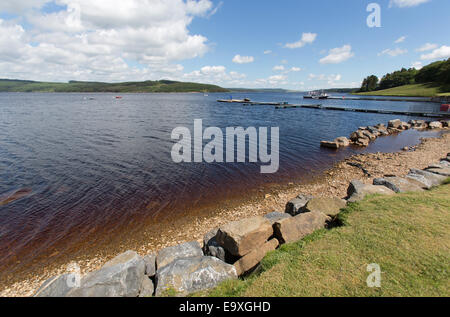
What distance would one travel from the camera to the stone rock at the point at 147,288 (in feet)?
18.5

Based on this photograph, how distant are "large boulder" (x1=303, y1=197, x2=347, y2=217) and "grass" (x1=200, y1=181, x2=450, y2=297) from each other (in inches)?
41.5

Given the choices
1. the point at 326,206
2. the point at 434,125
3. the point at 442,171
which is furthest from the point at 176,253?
the point at 434,125

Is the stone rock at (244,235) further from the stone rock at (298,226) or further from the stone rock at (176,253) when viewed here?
the stone rock at (176,253)

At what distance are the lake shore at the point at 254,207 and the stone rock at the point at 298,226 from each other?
3934 millimetres

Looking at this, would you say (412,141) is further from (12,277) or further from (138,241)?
(12,277)

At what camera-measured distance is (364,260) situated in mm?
5320

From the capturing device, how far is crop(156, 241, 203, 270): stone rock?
6820 mm

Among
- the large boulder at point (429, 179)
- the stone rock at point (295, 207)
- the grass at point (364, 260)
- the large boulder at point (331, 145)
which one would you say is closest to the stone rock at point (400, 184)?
the large boulder at point (429, 179)

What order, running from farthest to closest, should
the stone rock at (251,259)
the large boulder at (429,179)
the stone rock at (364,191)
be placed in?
the large boulder at (429,179) < the stone rock at (364,191) < the stone rock at (251,259)

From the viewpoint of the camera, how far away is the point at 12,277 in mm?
7801

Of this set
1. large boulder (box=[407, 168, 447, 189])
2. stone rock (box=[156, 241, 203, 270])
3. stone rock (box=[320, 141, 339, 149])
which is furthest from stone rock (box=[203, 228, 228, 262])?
stone rock (box=[320, 141, 339, 149])

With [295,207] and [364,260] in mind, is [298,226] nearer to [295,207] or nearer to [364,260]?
[364,260]

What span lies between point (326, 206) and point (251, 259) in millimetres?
4425
